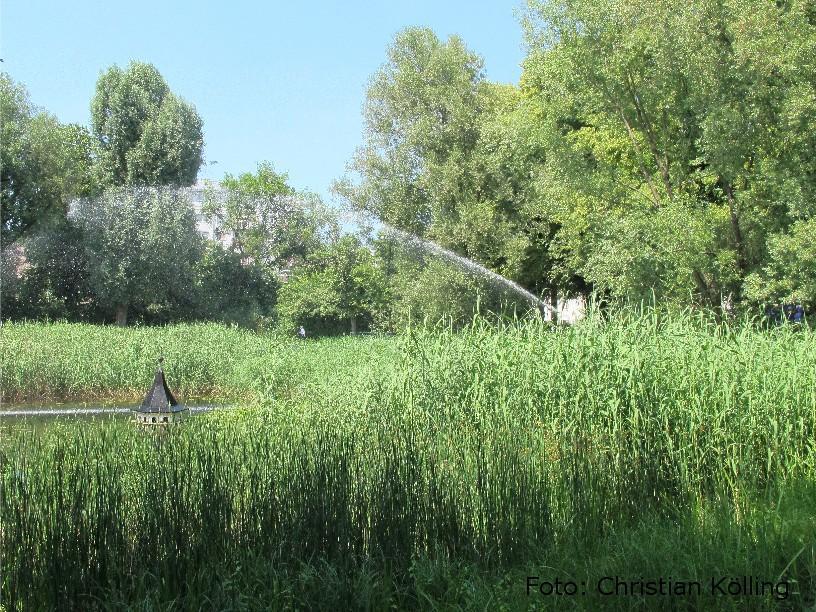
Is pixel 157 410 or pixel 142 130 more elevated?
pixel 142 130

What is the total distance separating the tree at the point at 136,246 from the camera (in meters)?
22.7

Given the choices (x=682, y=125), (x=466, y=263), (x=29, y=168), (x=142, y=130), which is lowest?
(x=466, y=263)

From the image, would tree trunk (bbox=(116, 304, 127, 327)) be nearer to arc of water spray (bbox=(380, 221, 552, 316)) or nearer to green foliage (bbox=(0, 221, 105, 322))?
green foliage (bbox=(0, 221, 105, 322))

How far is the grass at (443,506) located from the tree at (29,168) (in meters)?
18.9

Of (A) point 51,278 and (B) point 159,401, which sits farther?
(A) point 51,278

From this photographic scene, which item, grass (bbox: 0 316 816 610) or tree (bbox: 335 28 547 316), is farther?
tree (bbox: 335 28 547 316)

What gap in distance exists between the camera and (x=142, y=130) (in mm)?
24516

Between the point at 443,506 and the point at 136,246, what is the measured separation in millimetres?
20849

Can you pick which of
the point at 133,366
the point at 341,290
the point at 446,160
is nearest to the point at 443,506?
the point at 133,366

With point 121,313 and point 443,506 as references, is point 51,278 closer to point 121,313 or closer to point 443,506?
point 121,313

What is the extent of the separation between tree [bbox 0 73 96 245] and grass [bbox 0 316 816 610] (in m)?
18.9

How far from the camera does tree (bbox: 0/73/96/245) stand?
20859 mm

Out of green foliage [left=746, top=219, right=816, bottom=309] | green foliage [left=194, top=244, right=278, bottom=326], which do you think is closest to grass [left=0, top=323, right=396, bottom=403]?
green foliage [left=746, top=219, right=816, bottom=309]

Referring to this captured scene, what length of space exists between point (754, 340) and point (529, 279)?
606 inches
